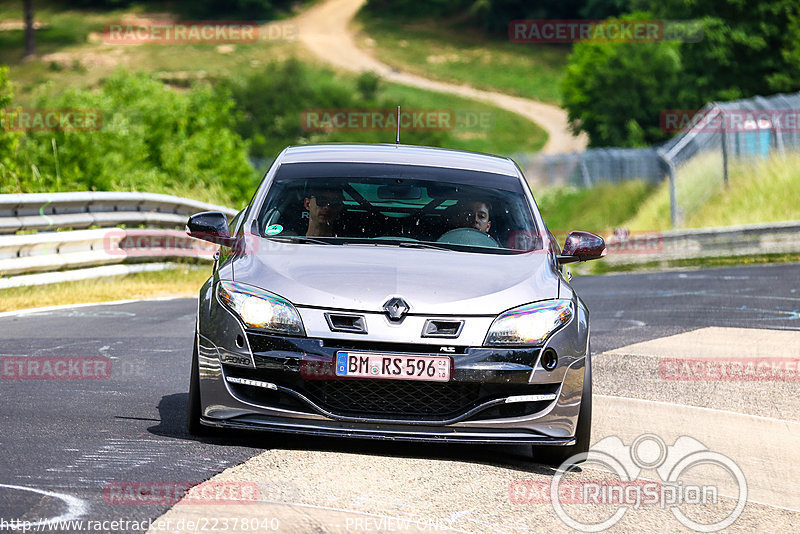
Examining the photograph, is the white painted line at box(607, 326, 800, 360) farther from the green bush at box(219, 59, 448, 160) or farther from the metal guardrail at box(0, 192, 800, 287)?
the green bush at box(219, 59, 448, 160)

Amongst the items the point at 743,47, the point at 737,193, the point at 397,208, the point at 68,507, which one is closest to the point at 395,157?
the point at 397,208

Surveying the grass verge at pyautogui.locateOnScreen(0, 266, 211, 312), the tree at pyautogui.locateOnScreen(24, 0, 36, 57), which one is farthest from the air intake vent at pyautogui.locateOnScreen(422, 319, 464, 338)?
the tree at pyautogui.locateOnScreen(24, 0, 36, 57)

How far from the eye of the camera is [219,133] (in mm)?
43969

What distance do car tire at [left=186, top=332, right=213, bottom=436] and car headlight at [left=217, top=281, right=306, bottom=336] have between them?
0.34 m

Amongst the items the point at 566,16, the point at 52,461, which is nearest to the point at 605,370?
the point at 52,461

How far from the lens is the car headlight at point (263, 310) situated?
20.2 ft

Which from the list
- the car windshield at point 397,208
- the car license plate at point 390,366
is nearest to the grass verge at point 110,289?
the car windshield at point 397,208

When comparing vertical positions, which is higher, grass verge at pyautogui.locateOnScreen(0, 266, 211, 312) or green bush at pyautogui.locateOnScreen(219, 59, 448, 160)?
green bush at pyautogui.locateOnScreen(219, 59, 448, 160)

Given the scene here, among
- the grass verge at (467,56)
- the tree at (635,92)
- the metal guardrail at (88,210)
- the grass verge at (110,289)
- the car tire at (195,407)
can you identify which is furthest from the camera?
the grass verge at (467,56)

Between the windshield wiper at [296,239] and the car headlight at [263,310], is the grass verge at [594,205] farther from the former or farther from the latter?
the car headlight at [263,310]

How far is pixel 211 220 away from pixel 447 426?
196 centimetres

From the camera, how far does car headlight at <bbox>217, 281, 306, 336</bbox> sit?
20.2 ft

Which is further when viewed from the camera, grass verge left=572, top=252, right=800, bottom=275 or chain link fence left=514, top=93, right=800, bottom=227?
chain link fence left=514, top=93, right=800, bottom=227

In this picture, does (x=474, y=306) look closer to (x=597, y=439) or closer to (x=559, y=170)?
(x=597, y=439)
